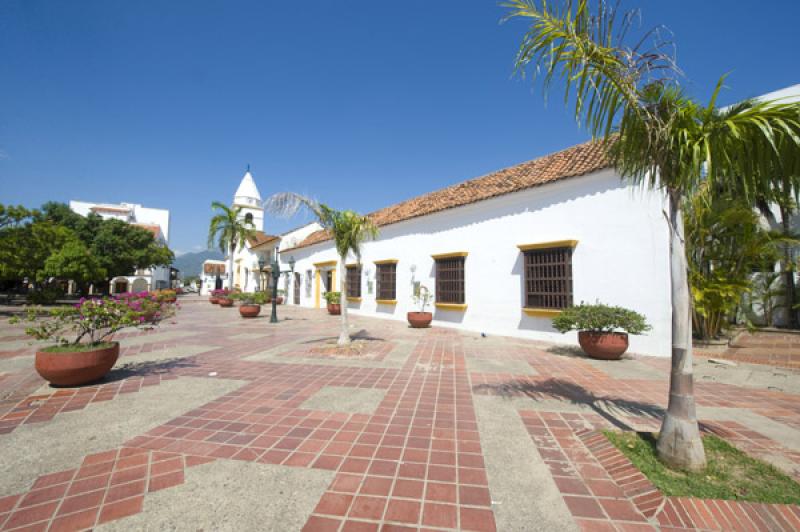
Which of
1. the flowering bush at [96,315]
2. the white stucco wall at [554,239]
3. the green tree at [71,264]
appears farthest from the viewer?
the green tree at [71,264]

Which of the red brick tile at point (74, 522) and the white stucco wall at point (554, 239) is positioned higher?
the white stucco wall at point (554, 239)

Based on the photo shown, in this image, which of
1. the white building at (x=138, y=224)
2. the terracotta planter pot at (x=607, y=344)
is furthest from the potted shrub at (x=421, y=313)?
the white building at (x=138, y=224)

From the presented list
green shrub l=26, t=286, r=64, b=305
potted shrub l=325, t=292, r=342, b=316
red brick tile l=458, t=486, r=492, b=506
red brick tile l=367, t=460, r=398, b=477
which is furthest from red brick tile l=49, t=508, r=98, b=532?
green shrub l=26, t=286, r=64, b=305

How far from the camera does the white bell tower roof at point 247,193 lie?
115 feet

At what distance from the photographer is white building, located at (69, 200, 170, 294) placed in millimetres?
35688

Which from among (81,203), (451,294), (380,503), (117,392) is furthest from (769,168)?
(81,203)

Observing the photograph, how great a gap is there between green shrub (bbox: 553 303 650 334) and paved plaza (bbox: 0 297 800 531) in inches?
35.4

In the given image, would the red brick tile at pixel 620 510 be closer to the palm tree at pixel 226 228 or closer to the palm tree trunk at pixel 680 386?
the palm tree trunk at pixel 680 386

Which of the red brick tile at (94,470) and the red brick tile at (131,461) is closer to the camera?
the red brick tile at (94,470)

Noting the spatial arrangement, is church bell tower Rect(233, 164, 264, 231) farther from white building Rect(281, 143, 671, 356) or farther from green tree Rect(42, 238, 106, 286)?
white building Rect(281, 143, 671, 356)

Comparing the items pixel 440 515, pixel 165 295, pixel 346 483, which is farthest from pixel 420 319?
pixel 440 515

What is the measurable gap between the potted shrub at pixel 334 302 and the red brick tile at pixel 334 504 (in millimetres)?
13352

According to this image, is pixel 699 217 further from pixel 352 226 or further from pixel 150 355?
pixel 150 355

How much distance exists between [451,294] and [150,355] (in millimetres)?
8569
